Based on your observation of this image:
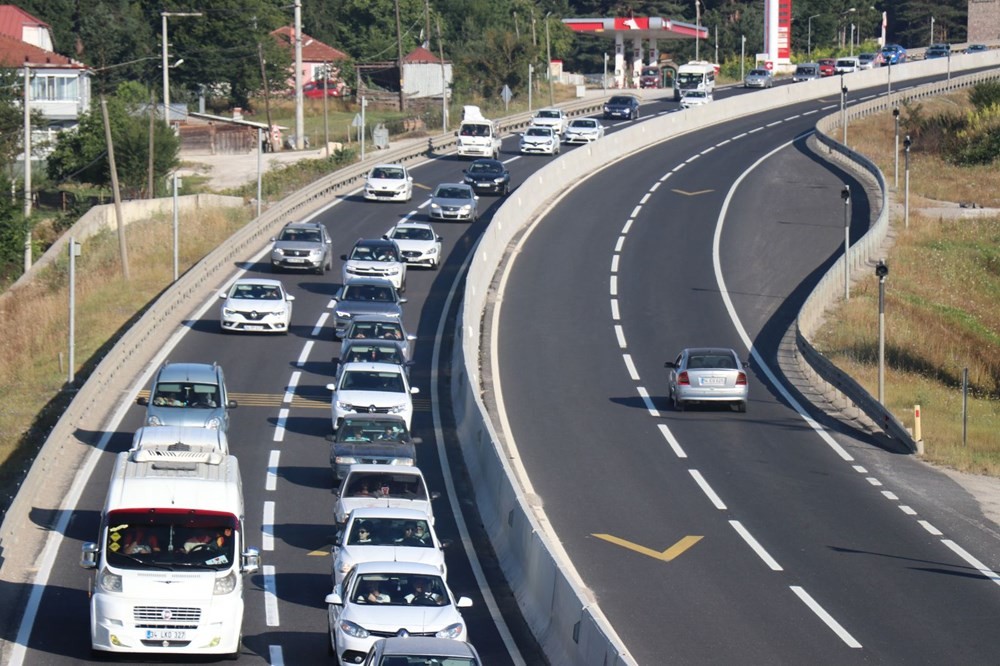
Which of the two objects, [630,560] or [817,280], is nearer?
[630,560]

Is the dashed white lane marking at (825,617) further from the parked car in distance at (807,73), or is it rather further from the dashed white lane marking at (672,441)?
the parked car in distance at (807,73)

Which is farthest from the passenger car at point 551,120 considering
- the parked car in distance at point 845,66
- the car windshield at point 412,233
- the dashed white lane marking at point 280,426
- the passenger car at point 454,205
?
the dashed white lane marking at point 280,426

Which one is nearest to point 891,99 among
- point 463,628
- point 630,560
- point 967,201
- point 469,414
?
point 967,201

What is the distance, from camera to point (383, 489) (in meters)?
23.9

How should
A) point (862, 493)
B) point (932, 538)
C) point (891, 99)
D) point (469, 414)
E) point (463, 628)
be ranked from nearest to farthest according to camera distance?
point (463, 628)
point (932, 538)
point (862, 493)
point (469, 414)
point (891, 99)

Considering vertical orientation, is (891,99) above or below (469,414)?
above

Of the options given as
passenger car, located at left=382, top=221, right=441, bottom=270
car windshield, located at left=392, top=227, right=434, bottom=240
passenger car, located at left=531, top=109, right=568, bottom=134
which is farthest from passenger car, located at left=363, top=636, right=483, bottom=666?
passenger car, located at left=531, top=109, right=568, bottom=134

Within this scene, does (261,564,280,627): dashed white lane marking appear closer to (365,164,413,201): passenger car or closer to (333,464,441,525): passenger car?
(333,464,441,525): passenger car

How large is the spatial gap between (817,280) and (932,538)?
82.2 ft

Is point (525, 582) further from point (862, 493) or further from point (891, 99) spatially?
point (891, 99)

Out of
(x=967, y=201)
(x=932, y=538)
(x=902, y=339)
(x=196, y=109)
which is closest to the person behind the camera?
(x=932, y=538)

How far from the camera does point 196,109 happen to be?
374 ft

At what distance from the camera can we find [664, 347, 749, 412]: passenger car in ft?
115

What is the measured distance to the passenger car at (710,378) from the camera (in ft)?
115
